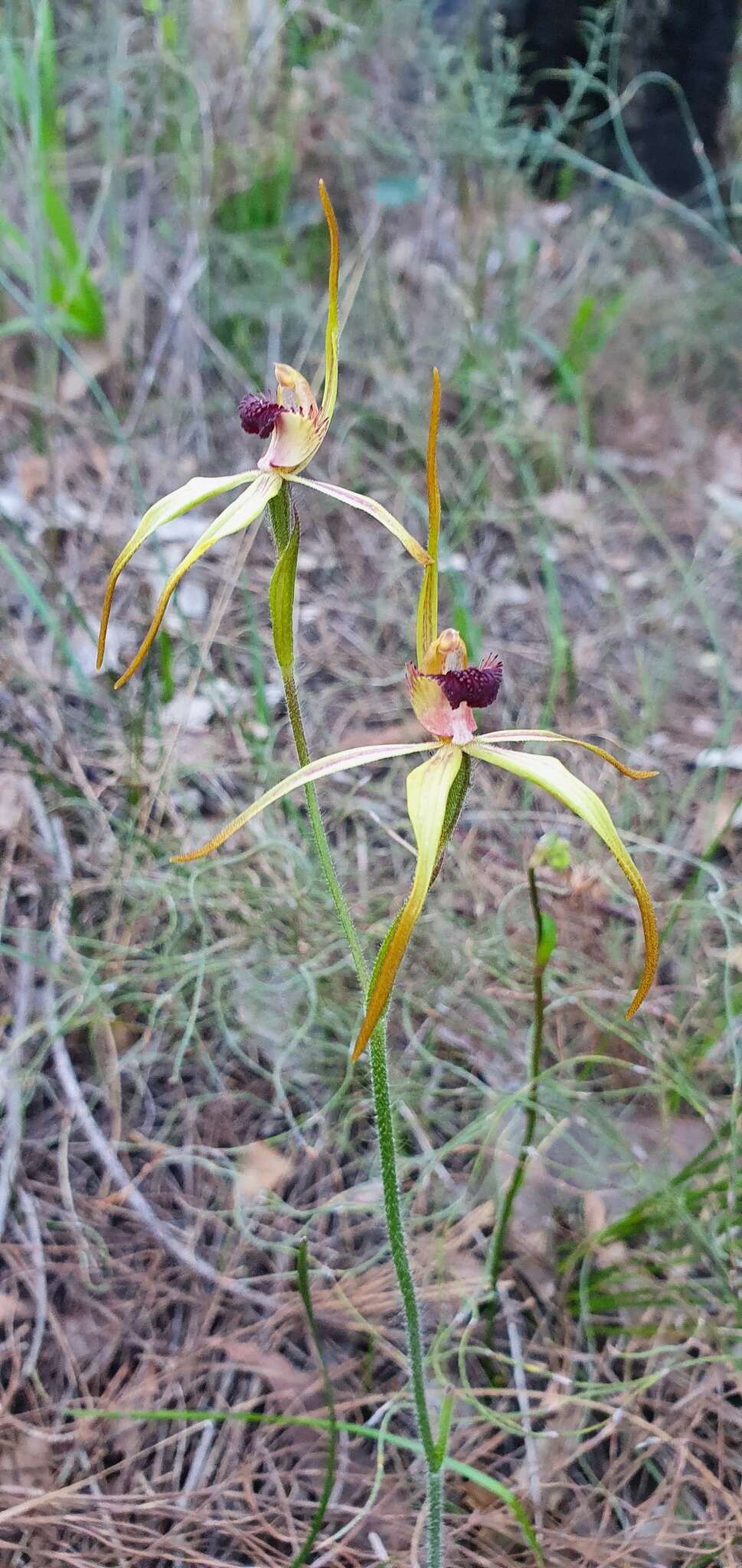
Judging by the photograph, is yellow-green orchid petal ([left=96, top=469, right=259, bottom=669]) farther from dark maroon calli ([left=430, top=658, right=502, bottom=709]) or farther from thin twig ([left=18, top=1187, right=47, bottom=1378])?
thin twig ([left=18, top=1187, right=47, bottom=1378])

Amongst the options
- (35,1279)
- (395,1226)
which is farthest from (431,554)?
(35,1279)

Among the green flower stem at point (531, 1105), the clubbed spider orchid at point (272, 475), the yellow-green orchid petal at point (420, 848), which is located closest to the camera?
the yellow-green orchid petal at point (420, 848)

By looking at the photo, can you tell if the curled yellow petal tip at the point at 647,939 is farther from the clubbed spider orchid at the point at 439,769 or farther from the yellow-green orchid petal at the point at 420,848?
the yellow-green orchid petal at the point at 420,848

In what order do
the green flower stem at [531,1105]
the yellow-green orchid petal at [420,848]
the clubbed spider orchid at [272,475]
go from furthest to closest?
the green flower stem at [531,1105] < the clubbed spider orchid at [272,475] < the yellow-green orchid petal at [420,848]

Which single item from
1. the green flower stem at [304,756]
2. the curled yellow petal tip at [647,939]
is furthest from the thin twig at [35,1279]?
the curled yellow petal tip at [647,939]

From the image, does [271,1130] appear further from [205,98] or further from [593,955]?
[205,98]

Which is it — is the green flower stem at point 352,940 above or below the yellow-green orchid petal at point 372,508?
below

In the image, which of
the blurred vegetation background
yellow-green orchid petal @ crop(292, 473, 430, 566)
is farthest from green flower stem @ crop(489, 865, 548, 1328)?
yellow-green orchid petal @ crop(292, 473, 430, 566)
